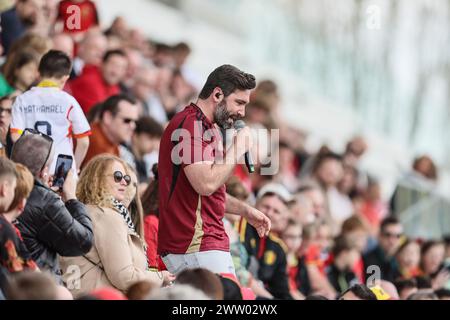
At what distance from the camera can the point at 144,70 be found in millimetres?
13617

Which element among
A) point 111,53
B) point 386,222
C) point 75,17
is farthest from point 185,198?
point 386,222

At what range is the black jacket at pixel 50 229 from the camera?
25.3 feet

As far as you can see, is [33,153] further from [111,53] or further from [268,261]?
[111,53]

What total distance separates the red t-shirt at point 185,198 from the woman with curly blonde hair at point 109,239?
1.17 ft

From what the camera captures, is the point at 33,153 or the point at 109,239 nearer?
the point at 33,153

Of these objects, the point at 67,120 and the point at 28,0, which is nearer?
the point at 67,120

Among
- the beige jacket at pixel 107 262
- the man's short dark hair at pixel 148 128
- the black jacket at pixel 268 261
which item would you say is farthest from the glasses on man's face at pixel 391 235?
the beige jacket at pixel 107 262

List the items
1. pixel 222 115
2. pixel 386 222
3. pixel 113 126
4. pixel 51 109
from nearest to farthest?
pixel 222 115 → pixel 51 109 → pixel 113 126 → pixel 386 222

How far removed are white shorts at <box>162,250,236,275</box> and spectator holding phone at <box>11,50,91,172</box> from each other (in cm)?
165

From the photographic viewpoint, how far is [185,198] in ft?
25.7

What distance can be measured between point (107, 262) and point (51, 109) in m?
1.63
